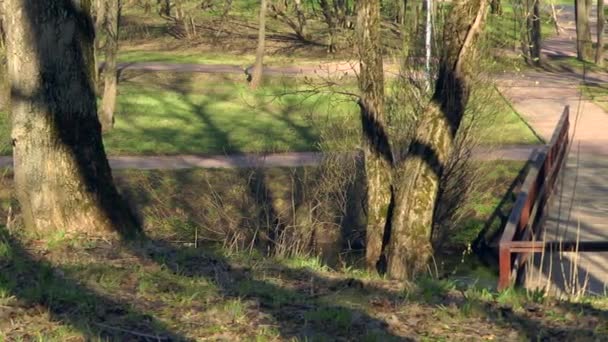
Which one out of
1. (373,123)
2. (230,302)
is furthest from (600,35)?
(230,302)

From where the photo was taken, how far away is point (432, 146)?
1045 cm

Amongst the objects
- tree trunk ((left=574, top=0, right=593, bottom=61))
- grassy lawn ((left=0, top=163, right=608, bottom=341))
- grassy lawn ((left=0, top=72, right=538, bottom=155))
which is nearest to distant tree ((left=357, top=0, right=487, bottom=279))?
grassy lawn ((left=0, top=72, right=538, bottom=155))

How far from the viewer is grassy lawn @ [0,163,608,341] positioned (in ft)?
18.0

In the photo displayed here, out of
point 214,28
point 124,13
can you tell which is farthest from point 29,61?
point 124,13

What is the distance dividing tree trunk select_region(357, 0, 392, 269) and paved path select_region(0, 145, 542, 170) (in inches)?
205

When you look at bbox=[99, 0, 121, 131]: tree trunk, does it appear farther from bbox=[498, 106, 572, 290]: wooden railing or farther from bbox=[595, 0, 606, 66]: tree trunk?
bbox=[595, 0, 606, 66]: tree trunk

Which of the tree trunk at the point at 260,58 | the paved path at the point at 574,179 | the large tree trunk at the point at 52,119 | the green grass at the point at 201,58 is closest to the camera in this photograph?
the large tree trunk at the point at 52,119

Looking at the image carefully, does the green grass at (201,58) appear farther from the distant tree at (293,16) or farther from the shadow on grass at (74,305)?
the shadow on grass at (74,305)

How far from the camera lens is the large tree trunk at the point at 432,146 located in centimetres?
1012

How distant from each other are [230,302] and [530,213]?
665 cm

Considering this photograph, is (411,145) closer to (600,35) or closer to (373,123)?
(373,123)

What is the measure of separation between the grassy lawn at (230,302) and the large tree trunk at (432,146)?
3064 mm

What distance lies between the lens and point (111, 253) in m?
7.24

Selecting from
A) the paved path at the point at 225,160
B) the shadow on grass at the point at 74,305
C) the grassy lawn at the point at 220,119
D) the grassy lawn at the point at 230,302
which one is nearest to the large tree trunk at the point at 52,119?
the grassy lawn at the point at 230,302
